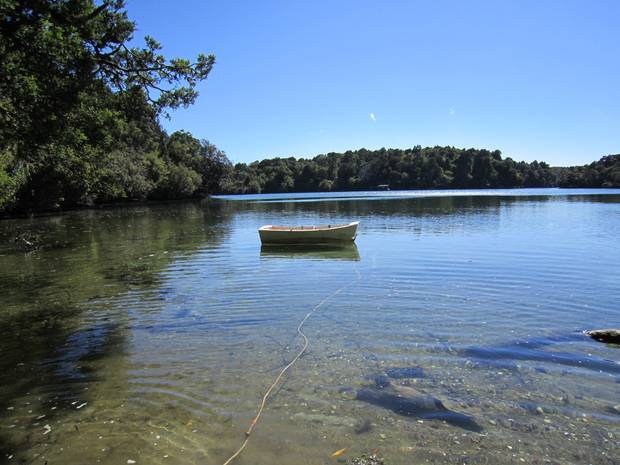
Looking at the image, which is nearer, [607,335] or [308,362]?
[308,362]

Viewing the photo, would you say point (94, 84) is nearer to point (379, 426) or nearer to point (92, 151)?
point (92, 151)

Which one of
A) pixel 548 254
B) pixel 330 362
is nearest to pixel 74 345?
pixel 330 362

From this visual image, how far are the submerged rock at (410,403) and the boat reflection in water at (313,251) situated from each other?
46.8ft

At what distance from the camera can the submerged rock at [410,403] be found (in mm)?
6199

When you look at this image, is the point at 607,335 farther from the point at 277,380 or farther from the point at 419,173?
the point at 419,173

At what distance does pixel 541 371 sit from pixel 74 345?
31.5 ft

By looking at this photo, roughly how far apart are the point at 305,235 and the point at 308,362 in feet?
58.8

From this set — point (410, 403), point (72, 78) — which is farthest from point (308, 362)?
point (72, 78)

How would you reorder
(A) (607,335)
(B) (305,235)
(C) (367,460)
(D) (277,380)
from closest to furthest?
(C) (367,460) < (D) (277,380) < (A) (607,335) < (B) (305,235)

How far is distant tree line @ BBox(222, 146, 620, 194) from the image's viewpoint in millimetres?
178250

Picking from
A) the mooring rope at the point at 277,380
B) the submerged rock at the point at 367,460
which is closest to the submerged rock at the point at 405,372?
the mooring rope at the point at 277,380

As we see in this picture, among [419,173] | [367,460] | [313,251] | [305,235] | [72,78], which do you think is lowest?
[367,460]

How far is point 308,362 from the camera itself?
840 centimetres

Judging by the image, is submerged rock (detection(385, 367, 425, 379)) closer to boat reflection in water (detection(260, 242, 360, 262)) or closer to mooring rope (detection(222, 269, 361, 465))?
mooring rope (detection(222, 269, 361, 465))
